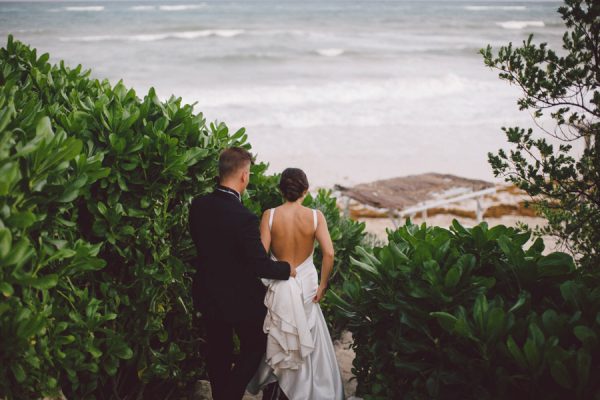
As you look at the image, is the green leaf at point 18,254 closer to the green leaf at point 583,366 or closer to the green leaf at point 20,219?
the green leaf at point 20,219

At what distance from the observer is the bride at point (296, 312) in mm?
3807

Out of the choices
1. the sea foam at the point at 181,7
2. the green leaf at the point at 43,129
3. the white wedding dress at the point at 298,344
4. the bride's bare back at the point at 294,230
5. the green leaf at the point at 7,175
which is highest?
the sea foam at the point at 181,7

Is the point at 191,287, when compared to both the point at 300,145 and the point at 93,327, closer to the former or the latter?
the point at 93,327

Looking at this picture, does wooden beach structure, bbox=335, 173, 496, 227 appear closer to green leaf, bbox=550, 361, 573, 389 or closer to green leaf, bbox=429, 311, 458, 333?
green leaf, bbox=429, 311, 458, 333

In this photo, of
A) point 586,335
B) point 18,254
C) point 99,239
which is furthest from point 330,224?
point 18,254

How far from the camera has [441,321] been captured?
2740 millimetres

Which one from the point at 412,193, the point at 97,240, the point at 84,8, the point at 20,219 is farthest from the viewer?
the point at 84,8

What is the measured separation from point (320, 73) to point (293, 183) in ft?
93.5

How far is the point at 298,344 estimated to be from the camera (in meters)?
3.89

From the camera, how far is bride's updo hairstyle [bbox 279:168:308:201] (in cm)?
392

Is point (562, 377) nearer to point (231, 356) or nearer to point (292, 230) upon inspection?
point (292, 230)

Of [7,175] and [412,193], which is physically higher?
[7,175]

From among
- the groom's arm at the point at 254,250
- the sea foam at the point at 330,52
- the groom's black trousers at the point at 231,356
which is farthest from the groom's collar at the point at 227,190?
the sea foam at the point at 330,52

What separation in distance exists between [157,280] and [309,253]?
1155 mm
